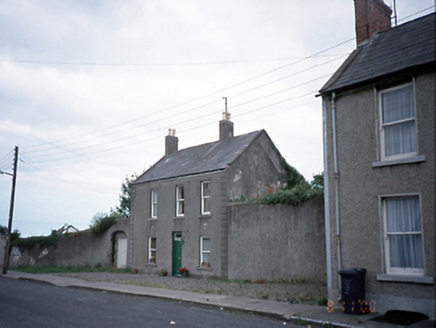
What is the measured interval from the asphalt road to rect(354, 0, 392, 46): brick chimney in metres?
9.90

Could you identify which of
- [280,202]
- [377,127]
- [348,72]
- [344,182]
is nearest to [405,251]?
[344,182]

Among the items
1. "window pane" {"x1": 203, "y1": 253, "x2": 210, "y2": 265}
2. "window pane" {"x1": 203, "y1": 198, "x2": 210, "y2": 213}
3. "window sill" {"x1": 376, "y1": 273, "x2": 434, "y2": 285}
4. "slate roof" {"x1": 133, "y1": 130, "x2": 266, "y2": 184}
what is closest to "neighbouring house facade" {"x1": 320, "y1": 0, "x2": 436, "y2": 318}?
"window sill" {"x1": 376, "y1": 273, "x2": 434, "y2": 285}

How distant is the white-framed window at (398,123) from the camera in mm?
11097

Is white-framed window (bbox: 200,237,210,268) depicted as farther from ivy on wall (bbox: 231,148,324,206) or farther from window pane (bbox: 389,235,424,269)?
window pane (bbox: 389,235,424,269)

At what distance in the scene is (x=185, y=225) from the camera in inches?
976

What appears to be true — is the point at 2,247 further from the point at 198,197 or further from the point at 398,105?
the point at 398,105

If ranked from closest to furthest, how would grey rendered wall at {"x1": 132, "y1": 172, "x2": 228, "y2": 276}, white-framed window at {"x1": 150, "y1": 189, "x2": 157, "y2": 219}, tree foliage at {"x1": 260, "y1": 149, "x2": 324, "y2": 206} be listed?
tree foliage at {"x1": 260, "y1": 149, "x2": 324, "y2": 206}, grey rendered wall at {"x1": 132, "y1": 172, "x2": 228, "y2": 276}, white-framed window at {"x1": 150, "y1": 189, "x2": 157, "y2": 219}

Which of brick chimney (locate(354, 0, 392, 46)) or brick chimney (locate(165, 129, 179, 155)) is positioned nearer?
brick chimney (locate(354, 0, 392, 46))

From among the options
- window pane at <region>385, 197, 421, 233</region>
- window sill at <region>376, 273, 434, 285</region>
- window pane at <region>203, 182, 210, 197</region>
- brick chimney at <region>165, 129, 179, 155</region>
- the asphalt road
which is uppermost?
brick chimney at <region>165, 129, 179, 155</region>

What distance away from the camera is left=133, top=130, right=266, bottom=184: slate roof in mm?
24328

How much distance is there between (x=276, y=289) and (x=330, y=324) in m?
6.80

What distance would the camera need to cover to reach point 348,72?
1306 cm

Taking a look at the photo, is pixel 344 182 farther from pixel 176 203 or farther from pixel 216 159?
pixel 176 203

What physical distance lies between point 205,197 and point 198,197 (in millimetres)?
472
